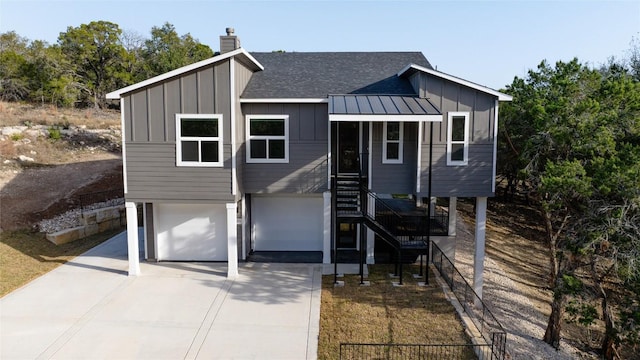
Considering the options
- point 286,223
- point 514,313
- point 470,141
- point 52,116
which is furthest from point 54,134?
point 514,313

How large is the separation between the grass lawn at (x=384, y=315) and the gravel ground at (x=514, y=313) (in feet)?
6.93

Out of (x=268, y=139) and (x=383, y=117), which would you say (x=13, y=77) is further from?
(x=383, y=117)

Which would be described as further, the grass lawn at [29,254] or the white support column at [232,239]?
the white support column at [232,239]

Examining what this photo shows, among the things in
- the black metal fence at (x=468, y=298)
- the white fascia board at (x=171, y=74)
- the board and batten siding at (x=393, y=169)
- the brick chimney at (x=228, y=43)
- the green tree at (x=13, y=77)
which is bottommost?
the black metal fence at (x=468, y=298)

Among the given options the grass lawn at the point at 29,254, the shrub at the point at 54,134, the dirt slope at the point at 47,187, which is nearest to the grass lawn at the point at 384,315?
the grass lawn at the point at 29,254

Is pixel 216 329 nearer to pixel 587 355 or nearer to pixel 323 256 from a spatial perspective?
pixel 323 256

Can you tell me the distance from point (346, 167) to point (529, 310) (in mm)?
7557

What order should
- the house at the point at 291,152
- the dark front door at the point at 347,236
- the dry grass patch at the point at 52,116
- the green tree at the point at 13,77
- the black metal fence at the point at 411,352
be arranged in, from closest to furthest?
the black metal fence at the point at 411,352 < the house at the point at 291,152 < the dark front door at the point at 347,236 < the dry grass patch at the point at 52,116 < the green tree at the point at 13,77

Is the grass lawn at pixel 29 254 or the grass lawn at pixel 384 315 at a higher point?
the grass lawn at pixel 29 254

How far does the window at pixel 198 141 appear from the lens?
11.8 metres

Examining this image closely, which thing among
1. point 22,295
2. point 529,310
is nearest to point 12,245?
point 22,295

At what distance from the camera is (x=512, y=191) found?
27.6 metres

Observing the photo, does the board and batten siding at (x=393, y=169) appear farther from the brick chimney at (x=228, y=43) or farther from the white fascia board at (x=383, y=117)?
the brick chimney at (x=228, y=43)

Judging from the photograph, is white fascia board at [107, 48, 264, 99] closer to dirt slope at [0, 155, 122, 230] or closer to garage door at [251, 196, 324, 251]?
garage door at [251, 196, 324, 251]
